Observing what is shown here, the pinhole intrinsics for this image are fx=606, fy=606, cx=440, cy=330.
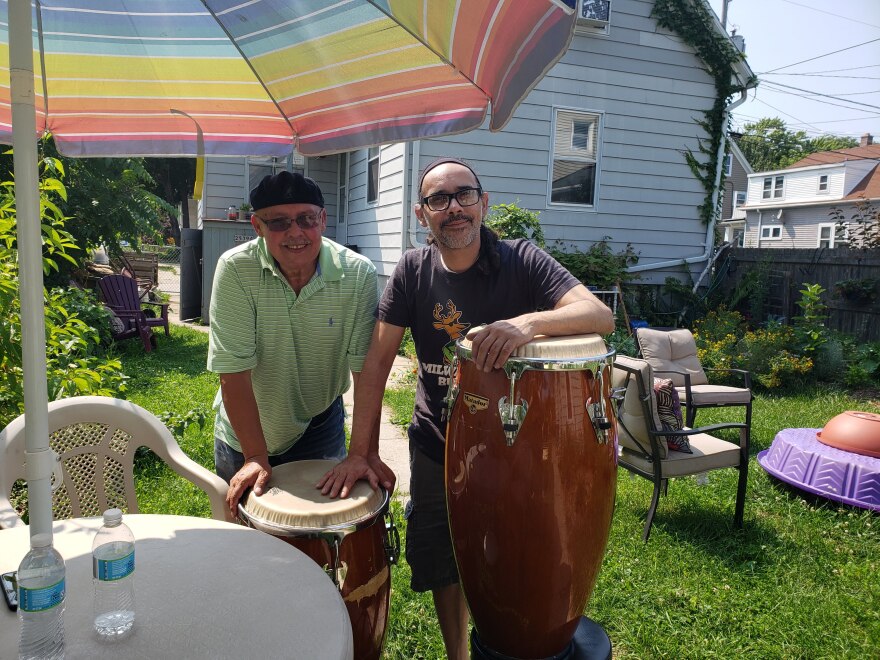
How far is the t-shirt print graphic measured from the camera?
2.20 meters

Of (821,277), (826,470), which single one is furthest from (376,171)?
(826,470)

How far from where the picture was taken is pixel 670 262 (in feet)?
32.0

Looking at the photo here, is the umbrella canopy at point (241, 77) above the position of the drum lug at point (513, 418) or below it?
above

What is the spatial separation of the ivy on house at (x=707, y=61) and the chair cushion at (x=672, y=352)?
14.3ft

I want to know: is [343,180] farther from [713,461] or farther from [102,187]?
[713,461]

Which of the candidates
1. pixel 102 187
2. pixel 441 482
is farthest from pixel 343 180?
pixel 441 482

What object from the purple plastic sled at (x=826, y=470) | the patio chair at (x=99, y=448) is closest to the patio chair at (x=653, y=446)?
the purple plastic sled at (x=826, y=470)

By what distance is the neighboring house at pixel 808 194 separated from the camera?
1135 inches

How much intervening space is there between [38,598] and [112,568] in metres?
0.14

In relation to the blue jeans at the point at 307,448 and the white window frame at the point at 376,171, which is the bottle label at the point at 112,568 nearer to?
the blue jeans at the point at 307,448

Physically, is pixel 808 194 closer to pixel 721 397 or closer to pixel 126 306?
pixel 721 397

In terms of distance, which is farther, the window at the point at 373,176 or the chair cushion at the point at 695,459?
the window at the point at 373,176

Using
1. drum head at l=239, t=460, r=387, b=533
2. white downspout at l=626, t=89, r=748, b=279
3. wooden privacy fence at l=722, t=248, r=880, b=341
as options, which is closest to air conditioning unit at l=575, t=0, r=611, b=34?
white downspout at l=626, t=89, r=748, b=279

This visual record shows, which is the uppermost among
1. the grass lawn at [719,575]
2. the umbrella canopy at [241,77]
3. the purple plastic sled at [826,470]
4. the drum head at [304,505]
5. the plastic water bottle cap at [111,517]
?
the umbrella canopy at [241,77]
